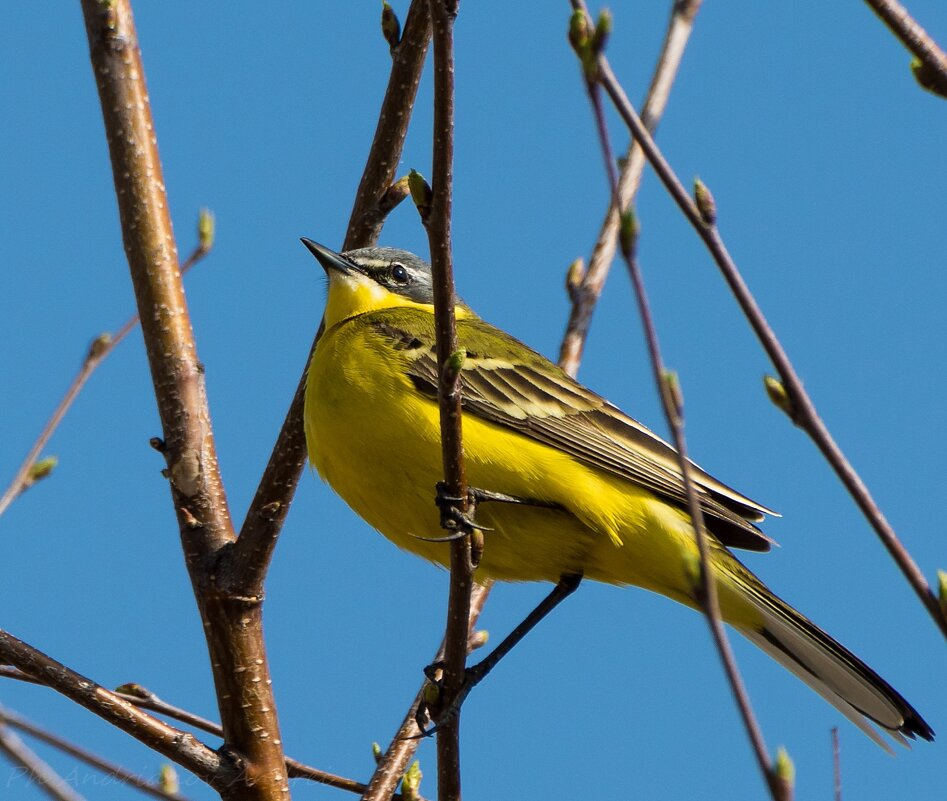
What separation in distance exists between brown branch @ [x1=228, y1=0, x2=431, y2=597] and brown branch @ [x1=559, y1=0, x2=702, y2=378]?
127 cm

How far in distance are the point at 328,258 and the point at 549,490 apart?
108 inches

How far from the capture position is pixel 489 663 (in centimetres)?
582

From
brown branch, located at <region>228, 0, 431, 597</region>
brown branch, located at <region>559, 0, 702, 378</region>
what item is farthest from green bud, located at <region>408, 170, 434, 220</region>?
brown branch, located at <region>559, 0, 702, 378</region>

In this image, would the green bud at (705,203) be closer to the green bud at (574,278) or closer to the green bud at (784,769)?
the green bud at (784,769)

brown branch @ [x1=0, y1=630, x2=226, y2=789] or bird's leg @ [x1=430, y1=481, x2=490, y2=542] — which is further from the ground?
bird's leg @ [x1=430, y1=481, x2=490, y2=542]

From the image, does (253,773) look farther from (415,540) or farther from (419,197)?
(419,197)

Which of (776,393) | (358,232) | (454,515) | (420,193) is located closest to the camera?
(776,393)

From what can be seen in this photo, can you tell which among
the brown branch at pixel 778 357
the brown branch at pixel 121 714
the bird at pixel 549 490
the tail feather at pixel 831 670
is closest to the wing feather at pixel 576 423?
the bird at pixel 549 490

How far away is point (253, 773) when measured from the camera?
506cm

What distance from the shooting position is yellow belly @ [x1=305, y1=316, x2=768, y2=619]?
5859 mm

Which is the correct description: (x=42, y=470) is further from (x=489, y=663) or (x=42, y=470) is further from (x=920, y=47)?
(x=920, y=47)

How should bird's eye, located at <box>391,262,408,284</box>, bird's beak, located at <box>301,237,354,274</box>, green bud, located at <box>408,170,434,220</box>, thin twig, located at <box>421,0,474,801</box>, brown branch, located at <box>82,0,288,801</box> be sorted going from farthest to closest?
bird's eye, located at <box>391,262,408,284</box>, bird's beak, located at <box>301,237,354,274</box>, brown branch, located at <box>82,0,288,801</box>, green bud, located at <box>408,170,434,220</box>, thin twig, located at <box>421,0,474,801</box>

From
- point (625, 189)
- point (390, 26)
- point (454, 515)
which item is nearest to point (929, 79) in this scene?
point (454, 515)

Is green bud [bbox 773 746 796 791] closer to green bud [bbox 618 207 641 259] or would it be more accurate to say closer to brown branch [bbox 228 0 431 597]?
green bud [bbox 618 207 641 259]
